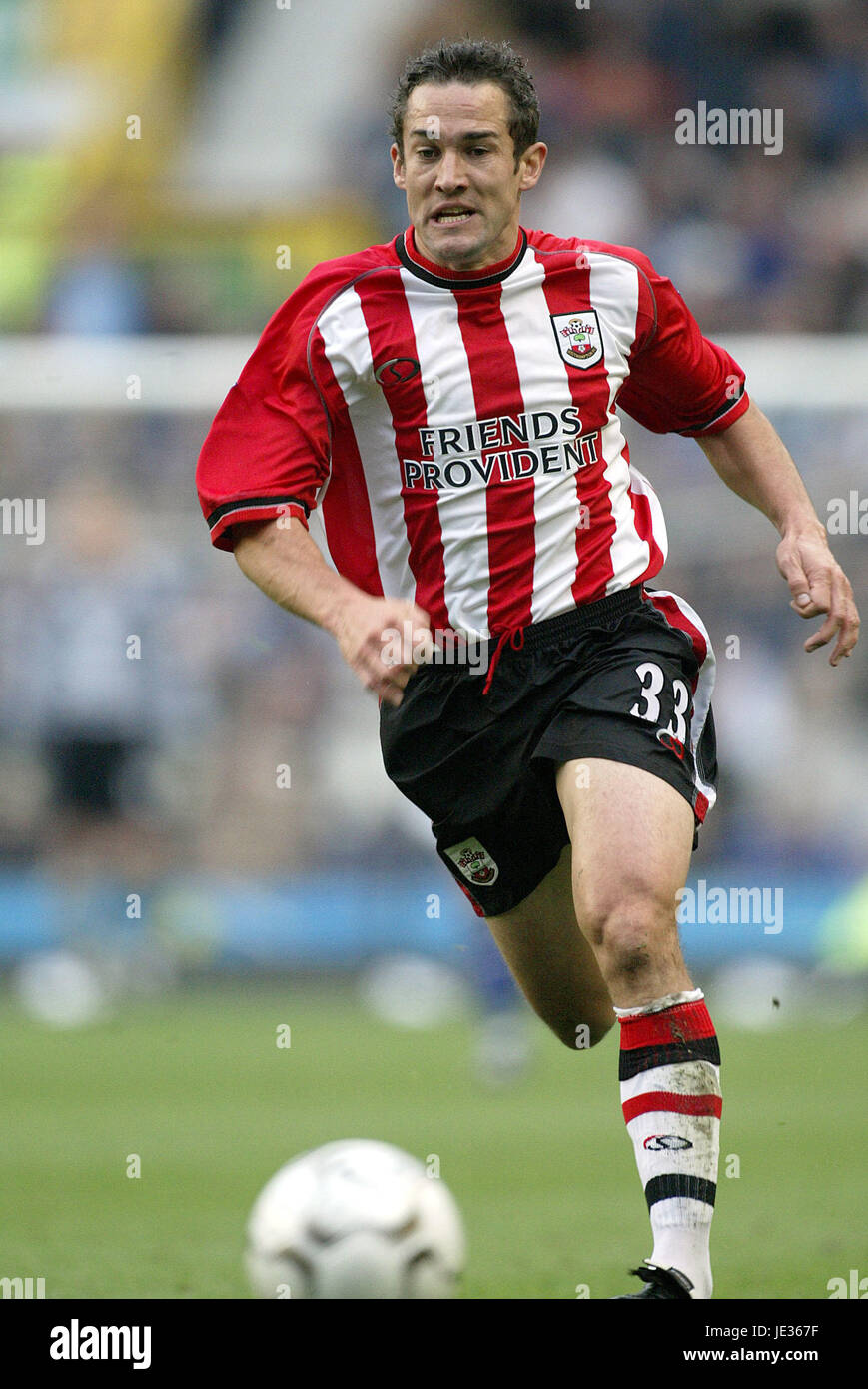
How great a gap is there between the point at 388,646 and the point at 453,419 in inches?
35.9

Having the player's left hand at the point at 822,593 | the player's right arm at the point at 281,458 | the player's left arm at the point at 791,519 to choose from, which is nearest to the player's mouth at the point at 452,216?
the player's right arm at the point at 281,458

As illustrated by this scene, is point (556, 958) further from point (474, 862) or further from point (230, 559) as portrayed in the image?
point (230, 559)

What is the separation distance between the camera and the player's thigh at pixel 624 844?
12.3 feet

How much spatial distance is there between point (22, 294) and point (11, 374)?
2054 mm

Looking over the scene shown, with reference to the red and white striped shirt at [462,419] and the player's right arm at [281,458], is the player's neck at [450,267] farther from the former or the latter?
the player's right arm at [281,458]

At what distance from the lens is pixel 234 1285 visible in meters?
4.36

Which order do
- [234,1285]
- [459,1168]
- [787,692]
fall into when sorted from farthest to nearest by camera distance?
1. [787,692]
2. [459,1168]
3. [234,1285]

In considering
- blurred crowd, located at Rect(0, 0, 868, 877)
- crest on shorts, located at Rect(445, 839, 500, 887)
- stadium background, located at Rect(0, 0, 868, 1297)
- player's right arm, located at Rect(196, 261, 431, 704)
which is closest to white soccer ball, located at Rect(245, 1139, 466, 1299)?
crest on shorts, located at Rect(445, 839, 500, 887)

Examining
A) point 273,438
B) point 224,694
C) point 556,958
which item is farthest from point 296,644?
point 273,438

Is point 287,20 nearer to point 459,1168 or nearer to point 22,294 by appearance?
point 22,294

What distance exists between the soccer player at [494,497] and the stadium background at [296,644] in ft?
10.6

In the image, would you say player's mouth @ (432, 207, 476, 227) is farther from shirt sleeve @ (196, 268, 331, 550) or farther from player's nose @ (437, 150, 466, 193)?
shirt sleeve @ (196, 268, 331, 550)
